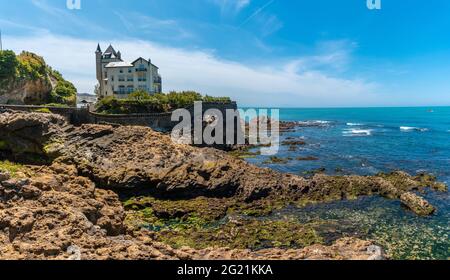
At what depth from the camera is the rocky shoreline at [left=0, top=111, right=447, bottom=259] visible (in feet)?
51.4

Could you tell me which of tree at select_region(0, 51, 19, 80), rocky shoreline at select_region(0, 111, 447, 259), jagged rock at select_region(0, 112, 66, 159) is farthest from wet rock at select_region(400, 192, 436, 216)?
tree at select_region(0, 51, 19, 80)

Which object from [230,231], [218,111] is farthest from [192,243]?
[218,111]

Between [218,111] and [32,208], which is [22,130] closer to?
[32,208]

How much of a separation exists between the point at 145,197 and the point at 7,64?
30814mm

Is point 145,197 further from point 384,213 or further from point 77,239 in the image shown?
point 384,213

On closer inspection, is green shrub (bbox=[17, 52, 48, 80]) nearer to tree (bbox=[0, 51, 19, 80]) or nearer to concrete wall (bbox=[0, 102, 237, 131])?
tree (bbox=[0, 51, 19, 80])

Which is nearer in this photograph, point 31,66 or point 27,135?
point 27,135

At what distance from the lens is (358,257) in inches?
659

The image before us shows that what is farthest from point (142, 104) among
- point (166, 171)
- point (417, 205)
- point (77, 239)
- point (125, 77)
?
point (417, 205)

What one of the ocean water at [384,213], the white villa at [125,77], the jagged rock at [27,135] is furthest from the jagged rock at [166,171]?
the white villa at [125,77]

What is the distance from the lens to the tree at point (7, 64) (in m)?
44.0

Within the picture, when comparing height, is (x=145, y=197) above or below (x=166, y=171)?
below

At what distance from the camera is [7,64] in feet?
146
